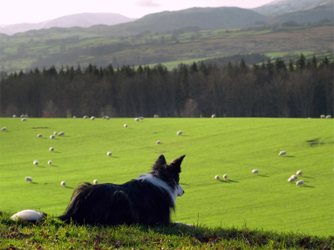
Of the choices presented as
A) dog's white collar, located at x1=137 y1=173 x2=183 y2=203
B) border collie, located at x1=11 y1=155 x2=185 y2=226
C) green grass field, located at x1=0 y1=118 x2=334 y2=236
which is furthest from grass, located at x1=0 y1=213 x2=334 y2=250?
green grass field, located at x1=0 y1=118 x2=334 y2=236

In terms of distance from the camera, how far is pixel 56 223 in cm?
914

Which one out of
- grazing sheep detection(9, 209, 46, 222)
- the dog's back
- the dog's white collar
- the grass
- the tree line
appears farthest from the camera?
the tree line

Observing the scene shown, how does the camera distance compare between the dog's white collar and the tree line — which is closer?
the dog's white collar

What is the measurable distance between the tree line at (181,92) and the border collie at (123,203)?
9418cm

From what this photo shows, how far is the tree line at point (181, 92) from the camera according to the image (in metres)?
100

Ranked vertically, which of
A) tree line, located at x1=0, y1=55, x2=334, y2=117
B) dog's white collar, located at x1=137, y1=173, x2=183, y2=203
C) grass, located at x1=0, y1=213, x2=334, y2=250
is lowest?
tree line, located at x1=0, y1=55, x2=334, y2=117

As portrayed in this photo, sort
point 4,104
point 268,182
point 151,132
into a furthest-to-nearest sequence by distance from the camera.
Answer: point 4,104, point 151,132, point 268,182

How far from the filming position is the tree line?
10038cm

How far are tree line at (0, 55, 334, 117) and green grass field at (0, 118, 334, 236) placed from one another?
5535 centimetres

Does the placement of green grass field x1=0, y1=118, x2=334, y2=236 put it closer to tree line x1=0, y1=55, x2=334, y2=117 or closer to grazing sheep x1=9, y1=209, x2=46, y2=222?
grazing sheep x1=9, y1=209, x2=46, y2=222

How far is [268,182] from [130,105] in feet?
291

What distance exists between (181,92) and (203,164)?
8245 cm

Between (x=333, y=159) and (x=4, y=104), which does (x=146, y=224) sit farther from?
(x=4, y=104)

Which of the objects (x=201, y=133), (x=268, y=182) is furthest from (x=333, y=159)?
(x=201, y=133)
